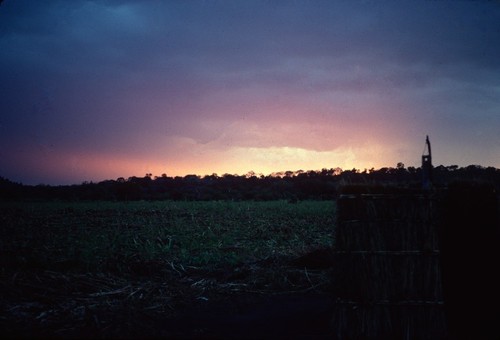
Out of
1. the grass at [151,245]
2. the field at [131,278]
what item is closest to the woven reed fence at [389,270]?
the field at [131,278]

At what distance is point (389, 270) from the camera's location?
440 cm

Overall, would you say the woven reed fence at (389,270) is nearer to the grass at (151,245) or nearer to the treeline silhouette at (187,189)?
the grass at (151,245)

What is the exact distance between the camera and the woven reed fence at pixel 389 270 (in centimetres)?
432

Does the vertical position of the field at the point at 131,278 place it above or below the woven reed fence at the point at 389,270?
below

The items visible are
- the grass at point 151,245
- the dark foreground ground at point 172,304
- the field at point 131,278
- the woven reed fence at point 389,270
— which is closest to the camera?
the woven reed fence at point 389,270

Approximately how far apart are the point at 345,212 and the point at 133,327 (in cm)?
302

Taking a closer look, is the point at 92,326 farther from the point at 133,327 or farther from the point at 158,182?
the point at 158,182

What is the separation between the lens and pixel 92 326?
15.3 ft

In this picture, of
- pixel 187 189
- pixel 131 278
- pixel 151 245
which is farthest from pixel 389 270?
pixel 187 189

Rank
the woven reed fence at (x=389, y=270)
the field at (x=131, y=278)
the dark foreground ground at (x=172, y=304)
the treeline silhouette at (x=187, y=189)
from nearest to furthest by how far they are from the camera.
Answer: the woven reed fence at (x=389, y=270)
the dark foreground ground at (x=172, y=304)
the field at (x=131, y=278)
the treeline silhouette at (x=187, y=189)

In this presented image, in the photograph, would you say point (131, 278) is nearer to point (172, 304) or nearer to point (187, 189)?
point (172, 304)

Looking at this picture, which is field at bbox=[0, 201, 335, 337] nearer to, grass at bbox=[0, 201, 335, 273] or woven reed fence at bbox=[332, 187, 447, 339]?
grass at bbox=[0, 201, 335, 273]

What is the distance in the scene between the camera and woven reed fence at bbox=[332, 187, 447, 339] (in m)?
4.32

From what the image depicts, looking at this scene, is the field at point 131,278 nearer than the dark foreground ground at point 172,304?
No
